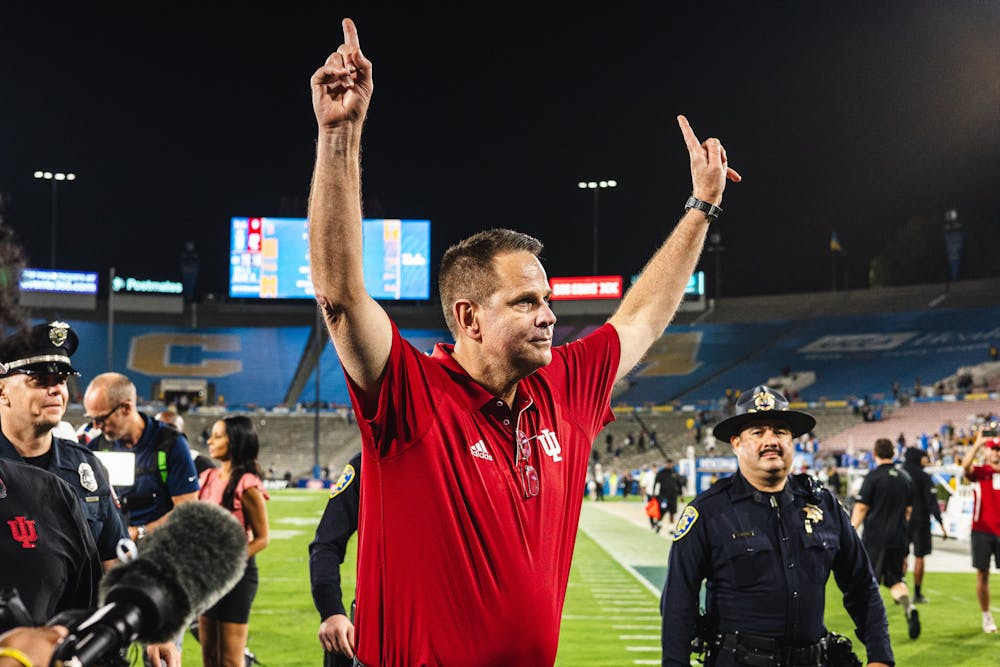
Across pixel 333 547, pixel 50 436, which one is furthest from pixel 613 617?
pixel 50 436

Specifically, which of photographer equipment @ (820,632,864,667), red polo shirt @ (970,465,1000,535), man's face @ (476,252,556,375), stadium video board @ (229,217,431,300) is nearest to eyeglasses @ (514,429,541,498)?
man's face @ (476,252,556,375)

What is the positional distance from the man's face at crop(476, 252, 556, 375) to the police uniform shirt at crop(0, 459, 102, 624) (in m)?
1.24

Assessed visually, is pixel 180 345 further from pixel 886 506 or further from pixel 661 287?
pixel 661 287

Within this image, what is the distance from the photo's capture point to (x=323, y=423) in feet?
184

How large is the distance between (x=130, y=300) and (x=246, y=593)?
213 ft

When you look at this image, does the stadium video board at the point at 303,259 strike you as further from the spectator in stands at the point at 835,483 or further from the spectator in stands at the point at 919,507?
the spectator in stands at the point at 919,507

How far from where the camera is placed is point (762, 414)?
551 cm

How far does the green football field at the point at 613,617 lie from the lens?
1012 cm

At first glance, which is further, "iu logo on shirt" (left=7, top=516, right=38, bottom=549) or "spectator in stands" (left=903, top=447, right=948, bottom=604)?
"spectator in stands" (left=903, top=447, right=948, bottom=604)

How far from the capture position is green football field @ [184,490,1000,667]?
1012 centimetres

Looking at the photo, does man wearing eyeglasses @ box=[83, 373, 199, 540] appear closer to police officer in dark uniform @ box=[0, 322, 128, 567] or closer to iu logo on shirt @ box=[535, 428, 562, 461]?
police officer in dark uniform @ box=[0, 322, 128, 567]

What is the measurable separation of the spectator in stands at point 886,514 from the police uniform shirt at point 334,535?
7.41m

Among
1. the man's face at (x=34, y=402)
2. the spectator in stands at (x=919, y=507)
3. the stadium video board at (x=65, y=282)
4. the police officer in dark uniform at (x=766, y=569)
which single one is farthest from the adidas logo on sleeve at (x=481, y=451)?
the stadium video board at (x=65, y=282)

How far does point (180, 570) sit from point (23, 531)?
1193 mm
